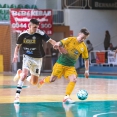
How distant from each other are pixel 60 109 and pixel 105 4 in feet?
92.4

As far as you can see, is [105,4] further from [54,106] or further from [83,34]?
[54,106]

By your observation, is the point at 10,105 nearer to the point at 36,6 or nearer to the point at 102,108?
the point at 102,108

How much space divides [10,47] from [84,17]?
630cm

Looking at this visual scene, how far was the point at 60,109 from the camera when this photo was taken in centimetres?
1295

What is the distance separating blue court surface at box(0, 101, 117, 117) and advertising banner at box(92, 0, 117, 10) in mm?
25795

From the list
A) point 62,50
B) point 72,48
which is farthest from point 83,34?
point 62,50

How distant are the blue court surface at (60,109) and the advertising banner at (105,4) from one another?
25.8m

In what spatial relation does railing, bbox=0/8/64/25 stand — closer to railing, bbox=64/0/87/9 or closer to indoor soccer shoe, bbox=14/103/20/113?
railing, bbox=64/0/87/9

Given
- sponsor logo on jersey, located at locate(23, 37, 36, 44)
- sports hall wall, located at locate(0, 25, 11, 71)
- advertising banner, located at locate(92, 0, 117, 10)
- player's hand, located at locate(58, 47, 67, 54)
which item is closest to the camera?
player's hand, located at locate(58, 47, 67, 54)

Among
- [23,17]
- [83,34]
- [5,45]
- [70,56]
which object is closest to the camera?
[83,34]

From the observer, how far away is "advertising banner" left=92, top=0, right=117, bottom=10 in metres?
40.0

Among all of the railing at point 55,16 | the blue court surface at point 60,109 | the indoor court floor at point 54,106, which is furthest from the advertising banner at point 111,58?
the blue court surface at point 60,109

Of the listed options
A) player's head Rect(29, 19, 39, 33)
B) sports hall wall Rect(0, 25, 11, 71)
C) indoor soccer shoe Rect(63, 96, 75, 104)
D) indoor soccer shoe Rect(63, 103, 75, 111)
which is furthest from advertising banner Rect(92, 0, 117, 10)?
indoor soccer shoe Rect(63, 103, 75, 111)

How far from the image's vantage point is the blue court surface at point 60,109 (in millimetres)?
11976
